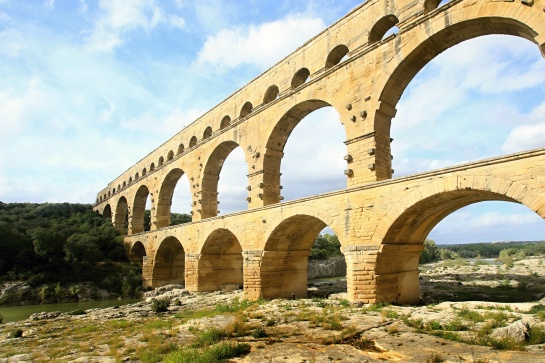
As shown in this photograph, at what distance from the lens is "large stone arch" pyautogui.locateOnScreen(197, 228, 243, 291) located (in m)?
18.5

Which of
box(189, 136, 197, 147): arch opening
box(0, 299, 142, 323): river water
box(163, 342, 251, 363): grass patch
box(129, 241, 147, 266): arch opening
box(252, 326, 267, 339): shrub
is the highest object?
box(189, 136, 197, 147): arch opening

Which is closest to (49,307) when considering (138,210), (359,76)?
(138,210)

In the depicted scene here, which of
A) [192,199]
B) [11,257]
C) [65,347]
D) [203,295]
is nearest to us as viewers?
[65,347]

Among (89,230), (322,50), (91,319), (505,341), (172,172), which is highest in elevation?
(322,50)

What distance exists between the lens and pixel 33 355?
7.59 meters

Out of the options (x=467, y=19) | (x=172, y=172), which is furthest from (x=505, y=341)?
(x=172, y=172)

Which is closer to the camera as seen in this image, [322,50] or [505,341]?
[505,341]

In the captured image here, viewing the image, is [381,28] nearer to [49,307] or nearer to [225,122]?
[225,122]

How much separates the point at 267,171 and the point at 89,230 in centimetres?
2258

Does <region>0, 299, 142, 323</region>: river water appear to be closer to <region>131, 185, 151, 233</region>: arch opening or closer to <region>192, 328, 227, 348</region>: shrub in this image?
<region>131, 185, 151, 233</region>: arch opening

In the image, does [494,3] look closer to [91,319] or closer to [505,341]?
[505,341]

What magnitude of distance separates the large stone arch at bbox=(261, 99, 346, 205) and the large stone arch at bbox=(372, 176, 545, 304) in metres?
6.48

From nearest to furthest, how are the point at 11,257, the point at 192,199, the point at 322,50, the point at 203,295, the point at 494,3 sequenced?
the point at 494,3, the point at 322,50, the point at 203,295, the point at 192,199, the point at 11,257

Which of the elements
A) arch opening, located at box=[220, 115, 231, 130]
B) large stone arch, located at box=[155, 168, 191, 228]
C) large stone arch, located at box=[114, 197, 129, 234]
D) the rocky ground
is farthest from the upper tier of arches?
large stone arch, located at box=[114, 197, 129, 234]
